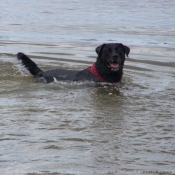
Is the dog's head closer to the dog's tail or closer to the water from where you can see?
the water

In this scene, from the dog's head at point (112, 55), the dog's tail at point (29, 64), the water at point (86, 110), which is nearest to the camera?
the water at point (86, 110)

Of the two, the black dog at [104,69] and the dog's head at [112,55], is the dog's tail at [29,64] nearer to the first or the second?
the black dog at [104,69]

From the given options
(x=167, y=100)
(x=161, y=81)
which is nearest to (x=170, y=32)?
(x=161, y=81)

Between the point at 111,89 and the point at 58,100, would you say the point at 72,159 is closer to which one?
the point at 58,100

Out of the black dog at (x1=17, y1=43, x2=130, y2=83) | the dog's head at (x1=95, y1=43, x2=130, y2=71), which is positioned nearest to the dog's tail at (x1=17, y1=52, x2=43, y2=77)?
the black dog at (x1=17, y1=43, x2=130, y2=83)

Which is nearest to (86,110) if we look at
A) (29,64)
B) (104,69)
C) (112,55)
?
(112,55)

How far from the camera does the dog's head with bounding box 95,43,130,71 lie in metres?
10.2

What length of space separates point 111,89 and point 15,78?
2103mm

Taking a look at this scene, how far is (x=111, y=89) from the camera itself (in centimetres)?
1015

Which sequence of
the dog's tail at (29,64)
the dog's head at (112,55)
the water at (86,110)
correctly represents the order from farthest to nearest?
1. the dog's tail at (29,64)
2. the dog's head at (112,55)
3. the water at (86,110)

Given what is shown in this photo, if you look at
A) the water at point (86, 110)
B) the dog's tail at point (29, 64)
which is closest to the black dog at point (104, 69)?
the dog's tail at point (29, 64)

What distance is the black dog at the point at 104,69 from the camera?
10.3m

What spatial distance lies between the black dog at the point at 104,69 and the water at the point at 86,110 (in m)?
0.18

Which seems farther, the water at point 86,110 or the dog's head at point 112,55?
the dog's head at point 112,55
